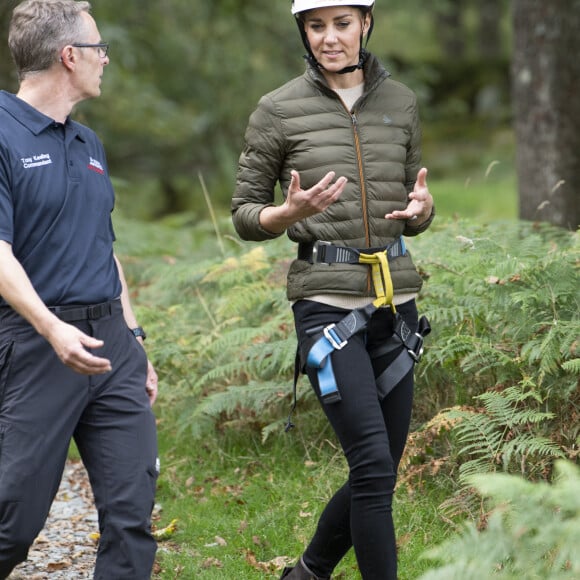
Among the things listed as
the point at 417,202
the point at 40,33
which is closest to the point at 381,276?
the point at 417,202

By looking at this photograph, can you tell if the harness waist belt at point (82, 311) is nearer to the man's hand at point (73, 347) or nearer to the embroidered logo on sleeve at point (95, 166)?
the man's hand at point (73, 347)

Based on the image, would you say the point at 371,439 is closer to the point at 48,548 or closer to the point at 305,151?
the point at 305,151

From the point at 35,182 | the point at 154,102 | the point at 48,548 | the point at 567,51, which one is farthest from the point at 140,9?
the point at 35,182

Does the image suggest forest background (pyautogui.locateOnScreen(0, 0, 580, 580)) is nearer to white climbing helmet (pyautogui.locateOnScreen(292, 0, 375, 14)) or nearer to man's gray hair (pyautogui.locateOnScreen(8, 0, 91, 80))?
white climbing helmet (pyautogui.locateOnScreen(292, 0, 375, 14))

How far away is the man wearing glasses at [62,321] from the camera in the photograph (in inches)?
146

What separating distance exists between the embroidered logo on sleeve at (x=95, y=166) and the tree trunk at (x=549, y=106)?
19.0ft

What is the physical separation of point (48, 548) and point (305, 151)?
2813 millimetres

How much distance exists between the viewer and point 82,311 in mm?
3797

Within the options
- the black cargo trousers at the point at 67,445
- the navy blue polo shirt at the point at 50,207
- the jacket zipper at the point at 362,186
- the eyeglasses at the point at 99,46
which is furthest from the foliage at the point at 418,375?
the eyeglasses at the point at 99,46

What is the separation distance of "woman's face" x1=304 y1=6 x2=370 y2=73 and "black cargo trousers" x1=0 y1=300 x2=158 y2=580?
1395 millimetres

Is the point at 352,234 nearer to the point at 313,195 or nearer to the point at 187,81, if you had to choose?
the point at 313,195

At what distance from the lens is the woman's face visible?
4094 mm

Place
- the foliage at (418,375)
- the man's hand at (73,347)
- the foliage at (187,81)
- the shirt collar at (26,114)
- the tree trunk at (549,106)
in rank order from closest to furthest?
the man's hand at (73,347) < the shirt collar at (26,114) < the foliage at (418,375) < the tree trunk at (549,106) < the foliage at (187,81)

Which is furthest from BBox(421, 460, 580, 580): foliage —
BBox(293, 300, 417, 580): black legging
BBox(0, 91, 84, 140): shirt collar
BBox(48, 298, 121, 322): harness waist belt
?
BBox(0, 91, 84, 140): shirt collar
